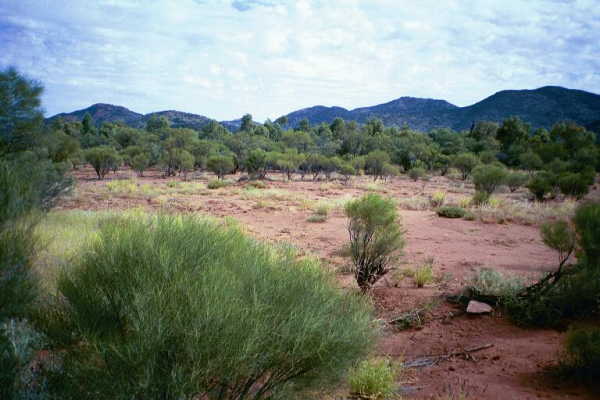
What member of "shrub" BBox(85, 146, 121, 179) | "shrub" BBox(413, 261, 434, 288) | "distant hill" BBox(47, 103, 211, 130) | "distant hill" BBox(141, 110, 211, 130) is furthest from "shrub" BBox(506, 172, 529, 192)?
"distant hill" BBox(47, 103, 211, 130)

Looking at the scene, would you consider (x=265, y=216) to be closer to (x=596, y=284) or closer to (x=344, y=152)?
(x=596, y=284)

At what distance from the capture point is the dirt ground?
200 inches

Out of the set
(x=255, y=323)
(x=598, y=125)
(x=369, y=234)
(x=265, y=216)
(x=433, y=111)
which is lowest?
(x=265, y=216)

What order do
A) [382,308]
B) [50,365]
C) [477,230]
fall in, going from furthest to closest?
1. [477,230]
2. [382,308]
3. [50,365]

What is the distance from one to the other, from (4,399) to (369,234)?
7642 millimetres

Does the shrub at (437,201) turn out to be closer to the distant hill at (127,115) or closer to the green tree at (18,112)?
the green tree at (18,112)

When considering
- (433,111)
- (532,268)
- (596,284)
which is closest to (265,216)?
(532,268)

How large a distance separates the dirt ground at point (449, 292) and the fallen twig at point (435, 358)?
89 millimetres

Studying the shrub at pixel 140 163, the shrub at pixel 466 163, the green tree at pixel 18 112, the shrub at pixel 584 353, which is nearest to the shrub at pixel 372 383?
the shrub at pixel 584 353

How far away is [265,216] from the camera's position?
19141mm

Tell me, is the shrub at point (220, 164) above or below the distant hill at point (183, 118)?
below

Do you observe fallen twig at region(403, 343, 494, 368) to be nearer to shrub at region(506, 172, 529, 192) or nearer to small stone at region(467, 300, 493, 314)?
small stone at region(467, 300, 493, 314)

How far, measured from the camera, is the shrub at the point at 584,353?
4.91m

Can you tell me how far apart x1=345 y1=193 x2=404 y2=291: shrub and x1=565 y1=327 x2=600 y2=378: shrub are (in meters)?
4.16
